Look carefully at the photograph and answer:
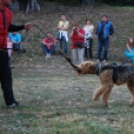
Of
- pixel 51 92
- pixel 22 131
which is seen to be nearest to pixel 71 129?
pixel 22 131

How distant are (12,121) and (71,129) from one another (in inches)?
47.3

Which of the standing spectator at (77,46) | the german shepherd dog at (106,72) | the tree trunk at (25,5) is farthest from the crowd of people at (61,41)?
the tree trunk at (25,5)

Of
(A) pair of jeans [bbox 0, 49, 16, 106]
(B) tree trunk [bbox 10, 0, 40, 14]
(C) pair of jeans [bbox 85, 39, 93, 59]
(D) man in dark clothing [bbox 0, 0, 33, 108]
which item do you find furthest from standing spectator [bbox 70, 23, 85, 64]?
(B) tree trunk [bbox 10, 0, 40, 14]

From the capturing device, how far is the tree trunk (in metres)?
27.6

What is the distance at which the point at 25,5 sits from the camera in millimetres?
27922

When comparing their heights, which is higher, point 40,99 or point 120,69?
point 120,69

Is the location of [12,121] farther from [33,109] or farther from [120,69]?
[120,69]

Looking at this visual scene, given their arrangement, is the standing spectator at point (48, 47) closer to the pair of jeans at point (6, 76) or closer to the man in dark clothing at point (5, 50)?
the man in dark clothing at point (5, 50)

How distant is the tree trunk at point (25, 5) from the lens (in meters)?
27.6

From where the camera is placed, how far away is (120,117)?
755cm

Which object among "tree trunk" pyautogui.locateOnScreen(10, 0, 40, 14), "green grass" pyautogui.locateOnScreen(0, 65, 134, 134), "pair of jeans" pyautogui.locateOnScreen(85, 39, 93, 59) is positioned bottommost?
"pair of jeans" pyautogui.locateOnScreen(85, 39, 93, 59)

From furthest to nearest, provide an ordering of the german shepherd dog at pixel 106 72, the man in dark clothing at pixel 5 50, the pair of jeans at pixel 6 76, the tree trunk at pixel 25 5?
the tree trunk at pixel 25 5
the german shepherd dog at pixel 106 72
the pair of jeans at pixel 6 76
the man in dark clothing at pixel 5 50

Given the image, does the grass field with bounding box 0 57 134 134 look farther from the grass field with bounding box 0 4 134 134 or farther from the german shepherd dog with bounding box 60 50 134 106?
the german shepherd dog with bounding box 60 50 134 106

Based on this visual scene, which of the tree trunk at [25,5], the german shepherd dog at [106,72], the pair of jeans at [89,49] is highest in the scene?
the tree trunk at [25,5]
